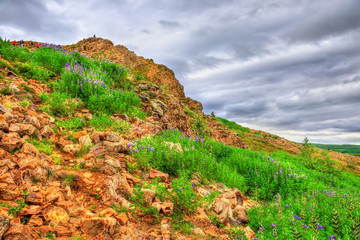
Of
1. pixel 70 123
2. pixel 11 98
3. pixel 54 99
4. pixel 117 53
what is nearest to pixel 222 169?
pixel 70 123

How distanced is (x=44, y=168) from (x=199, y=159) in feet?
14.4

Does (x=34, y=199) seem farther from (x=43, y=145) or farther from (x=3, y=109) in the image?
(x=3, y=109)

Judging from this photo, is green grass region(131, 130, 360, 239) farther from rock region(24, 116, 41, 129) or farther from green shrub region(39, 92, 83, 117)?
green shrub region(39, 92, 83, 117)

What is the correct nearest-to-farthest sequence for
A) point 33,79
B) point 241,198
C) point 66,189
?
point 66,189 < point 241,198 < point 33,79

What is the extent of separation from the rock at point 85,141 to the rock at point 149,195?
2.13 metres

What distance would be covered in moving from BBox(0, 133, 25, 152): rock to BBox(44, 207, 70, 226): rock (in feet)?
5.46

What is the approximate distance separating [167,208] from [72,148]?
261 centimetres

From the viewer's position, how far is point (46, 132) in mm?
4836

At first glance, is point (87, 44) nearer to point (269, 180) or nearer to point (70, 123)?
point (70, 123)

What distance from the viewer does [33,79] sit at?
7.70 m

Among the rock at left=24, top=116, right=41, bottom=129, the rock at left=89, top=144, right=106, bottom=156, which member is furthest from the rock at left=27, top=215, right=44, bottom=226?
the rock at left=24, top=116, right=41, bottom=129

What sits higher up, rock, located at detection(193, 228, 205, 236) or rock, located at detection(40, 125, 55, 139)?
rock, located at detection(40, 125, 55, 139)

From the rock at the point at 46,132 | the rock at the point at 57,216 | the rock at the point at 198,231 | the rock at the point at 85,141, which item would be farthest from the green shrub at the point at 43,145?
the rock at the point at 198,231

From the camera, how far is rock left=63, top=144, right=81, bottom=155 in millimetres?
4582
